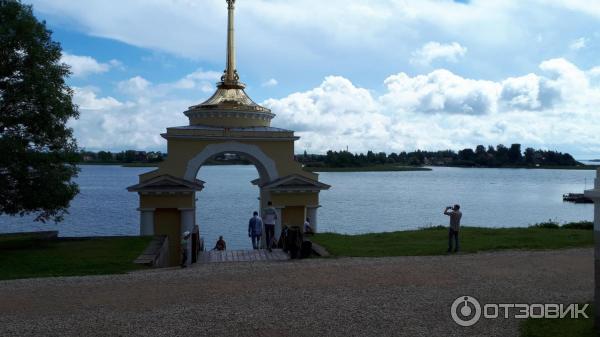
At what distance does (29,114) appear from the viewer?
15367 millimetres

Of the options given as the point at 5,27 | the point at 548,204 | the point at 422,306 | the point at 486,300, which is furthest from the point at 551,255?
the point at 548,204

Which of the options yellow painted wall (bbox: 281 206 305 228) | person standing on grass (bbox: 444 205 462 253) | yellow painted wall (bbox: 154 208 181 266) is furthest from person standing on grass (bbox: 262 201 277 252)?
person standing on grass (bbox: 444 205 462 253)

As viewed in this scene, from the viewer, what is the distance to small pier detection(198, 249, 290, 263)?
15103mm

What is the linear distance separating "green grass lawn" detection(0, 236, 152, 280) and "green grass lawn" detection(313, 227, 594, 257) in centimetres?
518

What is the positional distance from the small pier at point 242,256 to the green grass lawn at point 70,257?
5.86 feet

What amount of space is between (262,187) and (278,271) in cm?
802

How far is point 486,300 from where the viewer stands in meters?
9.08

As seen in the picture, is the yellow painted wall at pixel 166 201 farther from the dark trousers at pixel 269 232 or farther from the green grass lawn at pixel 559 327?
the green grass lawn at pixel 559 327

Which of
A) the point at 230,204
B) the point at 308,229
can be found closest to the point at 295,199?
the point at 308,229

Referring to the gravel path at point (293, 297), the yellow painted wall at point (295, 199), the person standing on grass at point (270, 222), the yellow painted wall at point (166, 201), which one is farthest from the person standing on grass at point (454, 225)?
the yellow painted wall at point (166, 201)

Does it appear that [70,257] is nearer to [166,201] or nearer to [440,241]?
[166,201]

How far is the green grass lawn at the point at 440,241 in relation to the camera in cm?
1449

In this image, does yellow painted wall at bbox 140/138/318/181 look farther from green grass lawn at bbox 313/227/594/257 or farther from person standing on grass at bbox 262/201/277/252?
green grass lawn at bbox 313/227/594/257

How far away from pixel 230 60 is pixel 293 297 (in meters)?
13.2
